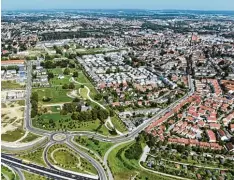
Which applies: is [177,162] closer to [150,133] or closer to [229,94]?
[150,133]

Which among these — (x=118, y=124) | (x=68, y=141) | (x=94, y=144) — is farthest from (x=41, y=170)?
(x=118, y=124)

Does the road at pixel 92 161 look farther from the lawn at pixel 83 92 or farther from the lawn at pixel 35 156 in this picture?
the lawn at pixel 83 92

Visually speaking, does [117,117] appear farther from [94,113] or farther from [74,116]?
[74,116]

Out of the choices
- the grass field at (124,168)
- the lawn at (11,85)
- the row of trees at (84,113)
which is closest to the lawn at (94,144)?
the grass field at (124,168)

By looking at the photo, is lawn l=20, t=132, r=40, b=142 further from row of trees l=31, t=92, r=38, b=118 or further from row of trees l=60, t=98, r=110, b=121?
row of trees l=60, t=98, r=110, b=121

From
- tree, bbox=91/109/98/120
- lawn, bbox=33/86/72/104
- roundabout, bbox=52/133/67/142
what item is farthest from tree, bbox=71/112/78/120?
lawn, bbox=33/86/72/104

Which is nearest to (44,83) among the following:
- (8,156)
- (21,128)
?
(21,128)
